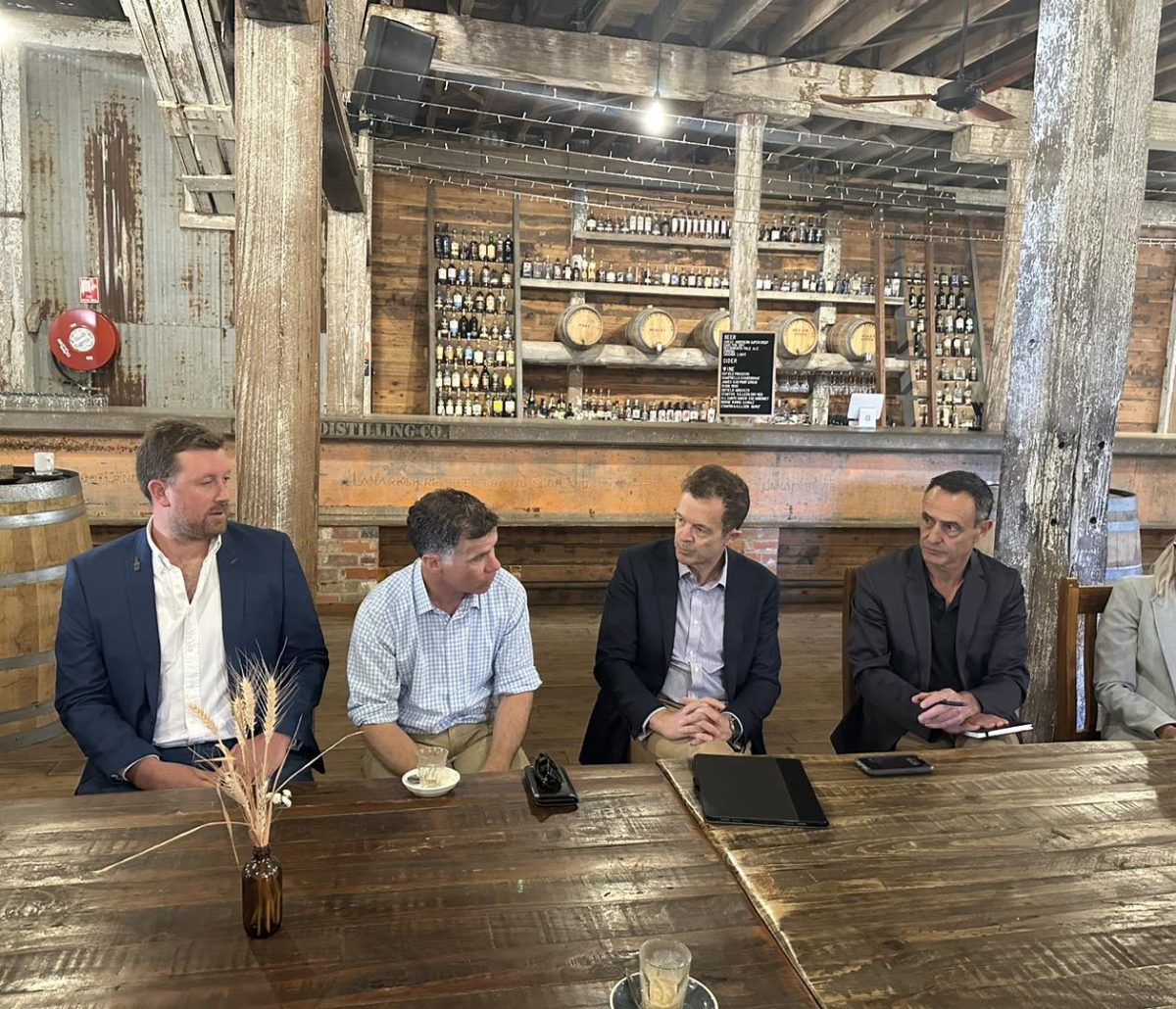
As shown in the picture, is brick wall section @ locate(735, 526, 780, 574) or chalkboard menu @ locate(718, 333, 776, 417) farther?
brick wall section @ locate(735, 526, 780, 574)

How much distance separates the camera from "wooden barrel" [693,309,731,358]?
26.0 feet

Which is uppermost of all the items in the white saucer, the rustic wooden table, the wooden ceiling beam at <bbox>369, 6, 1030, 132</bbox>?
the wooden ceiling beam at <bbox>369, 6, 1030, 132</bbox>

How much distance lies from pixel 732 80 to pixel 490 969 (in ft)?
21.8

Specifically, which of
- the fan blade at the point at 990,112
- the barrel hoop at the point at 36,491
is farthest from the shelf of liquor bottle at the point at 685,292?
the barrel hoop at the point at 36,491

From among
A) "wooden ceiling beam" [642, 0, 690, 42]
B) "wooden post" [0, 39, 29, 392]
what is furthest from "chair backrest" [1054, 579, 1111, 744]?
"wooden post" [0, 39, 29, 392]

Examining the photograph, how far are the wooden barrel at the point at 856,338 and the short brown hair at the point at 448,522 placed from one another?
7.08 meters

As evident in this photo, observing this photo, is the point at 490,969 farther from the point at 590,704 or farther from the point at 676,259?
the point at 676,259

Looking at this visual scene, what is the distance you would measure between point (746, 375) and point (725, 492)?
2970mm

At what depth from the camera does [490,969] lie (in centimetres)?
110

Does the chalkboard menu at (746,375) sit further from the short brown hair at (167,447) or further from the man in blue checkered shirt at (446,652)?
the short brown hair at (167,447)

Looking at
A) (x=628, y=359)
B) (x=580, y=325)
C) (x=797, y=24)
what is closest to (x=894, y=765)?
(x=797, y=24)

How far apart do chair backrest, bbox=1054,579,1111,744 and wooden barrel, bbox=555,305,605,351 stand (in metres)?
5.66

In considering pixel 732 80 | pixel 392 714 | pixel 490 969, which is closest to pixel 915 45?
pixel 732 80

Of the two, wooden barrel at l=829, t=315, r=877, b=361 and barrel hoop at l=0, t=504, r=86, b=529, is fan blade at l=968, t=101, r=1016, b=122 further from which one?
barrel hoop at l=0, t=504, r=86, b=529
